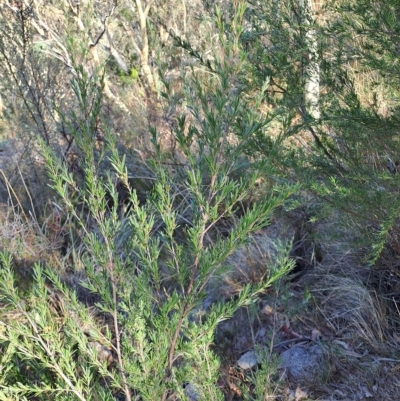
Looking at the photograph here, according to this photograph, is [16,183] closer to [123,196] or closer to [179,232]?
[123,196]

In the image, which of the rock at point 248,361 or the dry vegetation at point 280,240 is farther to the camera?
the rock at point 248,361

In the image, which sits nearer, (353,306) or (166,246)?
(166,246)


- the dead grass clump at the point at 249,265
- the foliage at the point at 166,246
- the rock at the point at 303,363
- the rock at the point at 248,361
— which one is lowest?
the rock at the point at 248,361

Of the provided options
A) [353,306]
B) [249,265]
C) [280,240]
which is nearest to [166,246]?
[280,240]

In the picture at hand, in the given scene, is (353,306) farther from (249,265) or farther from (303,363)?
(249,265)

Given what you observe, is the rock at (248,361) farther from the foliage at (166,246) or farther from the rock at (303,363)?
the foliage at (166,246)

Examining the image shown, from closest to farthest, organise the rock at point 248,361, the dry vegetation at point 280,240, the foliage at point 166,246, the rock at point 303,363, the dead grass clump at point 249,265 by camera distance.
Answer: the foliage at point 166,246, the dry vegetation at point 280,240, the rock at point 303,363, the rock at point 248,361, the dead grass clump at point 249,265

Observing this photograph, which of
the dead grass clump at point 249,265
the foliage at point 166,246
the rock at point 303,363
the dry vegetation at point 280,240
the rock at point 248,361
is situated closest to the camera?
the foliage at point 166,246

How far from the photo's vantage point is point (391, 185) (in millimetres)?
2619

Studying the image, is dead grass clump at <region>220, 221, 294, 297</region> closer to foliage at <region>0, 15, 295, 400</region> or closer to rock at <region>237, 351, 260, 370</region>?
rock at <region>237, 351, 260, 370</region>

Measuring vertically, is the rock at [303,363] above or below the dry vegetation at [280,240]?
below

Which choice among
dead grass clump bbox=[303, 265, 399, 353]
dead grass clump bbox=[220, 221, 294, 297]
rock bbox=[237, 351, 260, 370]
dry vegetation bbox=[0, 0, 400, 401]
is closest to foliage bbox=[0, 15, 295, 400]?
dry vegetation bbox=[0, 0, 400, 401]

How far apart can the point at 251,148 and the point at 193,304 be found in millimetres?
1278

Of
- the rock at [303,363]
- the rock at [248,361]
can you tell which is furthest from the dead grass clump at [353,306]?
the rock at [248,361]
